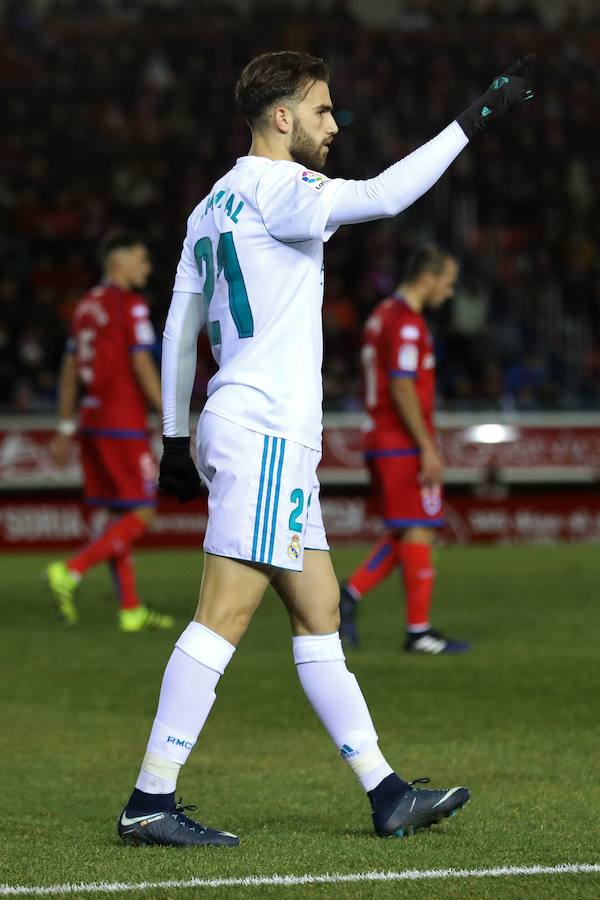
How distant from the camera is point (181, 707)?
14.2ft

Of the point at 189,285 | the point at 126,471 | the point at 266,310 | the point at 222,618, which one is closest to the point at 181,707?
the point at 222,618

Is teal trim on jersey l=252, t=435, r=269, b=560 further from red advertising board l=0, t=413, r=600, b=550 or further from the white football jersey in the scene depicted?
red advertising board l=0, t=413, r=600, b=550

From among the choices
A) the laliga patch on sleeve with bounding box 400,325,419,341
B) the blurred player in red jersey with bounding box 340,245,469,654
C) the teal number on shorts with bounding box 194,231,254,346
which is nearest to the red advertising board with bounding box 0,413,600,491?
the blurred player in red jersey with bounding box 340,245,469,654

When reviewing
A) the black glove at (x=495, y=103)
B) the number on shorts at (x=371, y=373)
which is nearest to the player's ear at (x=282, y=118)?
the black glove at (x=495, y=103)

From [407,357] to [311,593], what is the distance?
4.36 meters

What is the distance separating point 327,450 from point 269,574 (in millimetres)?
11553

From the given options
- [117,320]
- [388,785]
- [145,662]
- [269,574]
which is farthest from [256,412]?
Answer: [117,320]

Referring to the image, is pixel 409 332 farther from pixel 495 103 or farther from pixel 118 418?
pixel 495 103

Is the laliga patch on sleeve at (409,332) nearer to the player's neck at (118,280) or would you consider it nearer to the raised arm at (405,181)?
the player's neck at (118,280)

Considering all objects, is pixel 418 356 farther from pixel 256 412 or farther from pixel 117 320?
pixel 256 412

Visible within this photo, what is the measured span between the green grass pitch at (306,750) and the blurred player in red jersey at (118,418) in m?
0.38

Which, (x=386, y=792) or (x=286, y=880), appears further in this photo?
(x=386, y=792)

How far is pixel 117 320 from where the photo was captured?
988cm

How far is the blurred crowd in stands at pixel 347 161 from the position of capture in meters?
19.5
